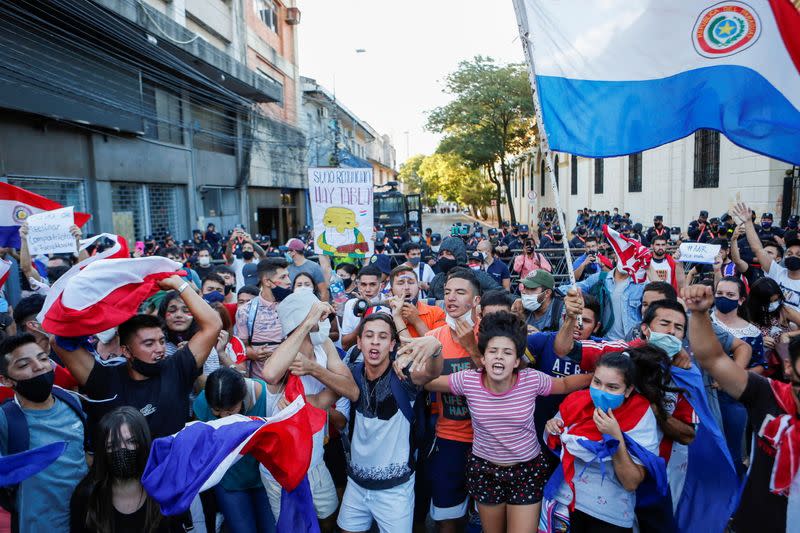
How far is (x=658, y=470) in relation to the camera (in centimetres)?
262

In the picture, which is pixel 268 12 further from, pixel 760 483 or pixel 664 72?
pixel 760 483

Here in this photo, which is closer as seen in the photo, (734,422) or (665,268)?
(734,422)

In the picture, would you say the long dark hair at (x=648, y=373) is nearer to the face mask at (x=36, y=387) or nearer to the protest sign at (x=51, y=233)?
the face mask at (x=36, y=387)

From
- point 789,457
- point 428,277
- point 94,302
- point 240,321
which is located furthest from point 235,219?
point 789,457

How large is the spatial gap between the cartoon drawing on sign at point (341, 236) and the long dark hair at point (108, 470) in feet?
15.4

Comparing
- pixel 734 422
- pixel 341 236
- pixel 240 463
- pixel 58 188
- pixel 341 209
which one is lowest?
pixel 734 422

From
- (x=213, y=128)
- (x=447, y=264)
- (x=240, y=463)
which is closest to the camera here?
(x=240, y=463)

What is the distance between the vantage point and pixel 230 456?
8.01 ft

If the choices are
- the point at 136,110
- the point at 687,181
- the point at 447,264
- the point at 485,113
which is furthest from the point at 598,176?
the point at 447,264

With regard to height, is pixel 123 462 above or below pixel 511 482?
above

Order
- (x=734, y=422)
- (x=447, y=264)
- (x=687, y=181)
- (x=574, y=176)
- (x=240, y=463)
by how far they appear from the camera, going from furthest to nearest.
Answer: (x=574, y=176) < (x=687, y=181) < (x=447, y=264) < (x=734, y=422) < (x=240, y=463)

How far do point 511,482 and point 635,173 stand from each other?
22.4m

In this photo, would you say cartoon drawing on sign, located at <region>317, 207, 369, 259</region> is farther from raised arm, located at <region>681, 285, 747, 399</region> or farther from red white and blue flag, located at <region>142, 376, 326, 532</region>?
raised arm, located at <region>681, 285, 747, 399</region>

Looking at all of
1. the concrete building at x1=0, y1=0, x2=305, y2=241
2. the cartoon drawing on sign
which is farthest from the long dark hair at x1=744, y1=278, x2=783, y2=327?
the concrete building at x1=0, y1=0, x2=305, y2=241
